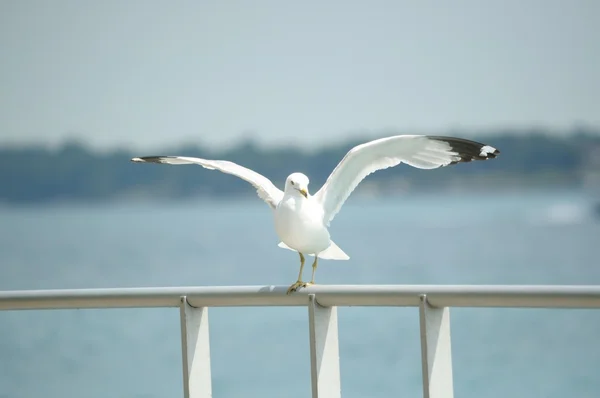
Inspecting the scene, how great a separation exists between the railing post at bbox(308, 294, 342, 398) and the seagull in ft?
2.47

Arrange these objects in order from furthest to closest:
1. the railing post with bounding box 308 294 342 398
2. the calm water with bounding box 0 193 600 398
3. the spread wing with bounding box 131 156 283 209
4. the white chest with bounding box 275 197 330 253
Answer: the calm water with bounding box 0 193 600 398 → the spread wing with bounding box 131 156 283 209 → the white chest with bounding box 275 197 330 253 → the railing post with bounding box 308 294 342 398

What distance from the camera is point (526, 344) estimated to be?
1758 cm

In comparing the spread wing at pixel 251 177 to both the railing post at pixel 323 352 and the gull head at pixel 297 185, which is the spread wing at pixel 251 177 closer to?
the gull head at pixel 297 185

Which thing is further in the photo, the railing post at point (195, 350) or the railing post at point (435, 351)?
the railing post at point (195, 350)

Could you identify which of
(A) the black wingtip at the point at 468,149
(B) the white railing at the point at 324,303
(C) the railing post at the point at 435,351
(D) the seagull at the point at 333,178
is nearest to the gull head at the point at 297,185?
(D) the seagull at the point at 333,178

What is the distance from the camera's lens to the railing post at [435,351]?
6.69 ft

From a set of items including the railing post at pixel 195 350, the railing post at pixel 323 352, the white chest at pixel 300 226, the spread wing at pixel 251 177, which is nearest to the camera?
the railing post at pixel 323 352

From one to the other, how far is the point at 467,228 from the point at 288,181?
1723 inches

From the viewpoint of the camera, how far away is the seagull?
3008 mm

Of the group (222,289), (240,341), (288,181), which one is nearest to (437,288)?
(222,289)

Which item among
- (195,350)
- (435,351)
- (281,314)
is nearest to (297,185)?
(195,350)

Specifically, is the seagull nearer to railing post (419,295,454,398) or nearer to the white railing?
the white railing

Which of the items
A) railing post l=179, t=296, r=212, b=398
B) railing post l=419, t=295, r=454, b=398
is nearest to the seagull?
railing post l=179, t=296, r=212, b=398

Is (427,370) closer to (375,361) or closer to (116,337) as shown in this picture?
(375,361)
